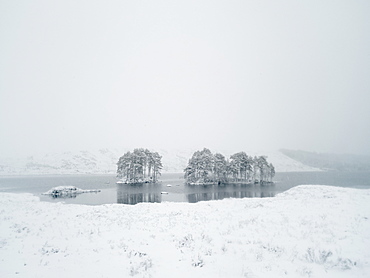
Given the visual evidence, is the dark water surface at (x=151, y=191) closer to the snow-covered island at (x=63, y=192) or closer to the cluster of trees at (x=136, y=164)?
the snow-covered island at (x=63, y=192)

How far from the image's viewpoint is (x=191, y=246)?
12.7 meters

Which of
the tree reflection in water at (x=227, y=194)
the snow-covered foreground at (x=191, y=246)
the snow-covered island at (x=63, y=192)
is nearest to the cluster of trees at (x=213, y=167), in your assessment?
the tree reflection in water at (x=227, y=194)

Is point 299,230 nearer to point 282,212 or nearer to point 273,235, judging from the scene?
point 273,235

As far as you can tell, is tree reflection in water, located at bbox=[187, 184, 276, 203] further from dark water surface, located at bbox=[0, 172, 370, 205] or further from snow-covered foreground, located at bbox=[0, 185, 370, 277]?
snow-covered foreground, located at bbox=[0, 185, 370, 277]

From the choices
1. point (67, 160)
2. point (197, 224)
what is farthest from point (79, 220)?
point (67, 160)

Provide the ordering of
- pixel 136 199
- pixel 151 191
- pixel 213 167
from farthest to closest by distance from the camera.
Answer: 1. pixel 213 167
2. pixel 151 191
3. pixel 136 199

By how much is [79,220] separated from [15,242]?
620 centimetres

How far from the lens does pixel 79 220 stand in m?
19.7

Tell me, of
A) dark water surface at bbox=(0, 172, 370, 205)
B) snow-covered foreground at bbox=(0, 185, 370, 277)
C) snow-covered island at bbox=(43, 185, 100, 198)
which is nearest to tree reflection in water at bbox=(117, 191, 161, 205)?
dark water surface at bbox=(0, 172, 370, 205)

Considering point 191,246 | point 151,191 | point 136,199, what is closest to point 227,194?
point 151,191

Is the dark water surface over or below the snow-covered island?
below

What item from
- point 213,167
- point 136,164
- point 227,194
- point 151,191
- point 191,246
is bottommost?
point 227,194

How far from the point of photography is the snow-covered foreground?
973 cm

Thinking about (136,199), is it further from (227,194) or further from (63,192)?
(227,194)
